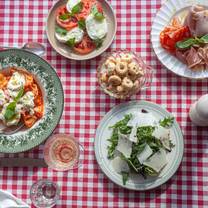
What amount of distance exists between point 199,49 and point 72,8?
0.42m

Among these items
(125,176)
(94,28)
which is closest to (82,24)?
(94,28)

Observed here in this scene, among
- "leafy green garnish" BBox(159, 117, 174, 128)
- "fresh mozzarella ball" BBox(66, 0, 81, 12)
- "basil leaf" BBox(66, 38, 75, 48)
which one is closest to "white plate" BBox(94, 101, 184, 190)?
"leafy green garnish" BBox(159, 117, 174, 128)

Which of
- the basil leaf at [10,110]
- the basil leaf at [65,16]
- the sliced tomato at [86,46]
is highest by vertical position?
the basil leaf at [65,16]

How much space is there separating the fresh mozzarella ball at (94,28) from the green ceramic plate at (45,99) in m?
0.17

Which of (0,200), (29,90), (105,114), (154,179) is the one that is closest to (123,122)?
(105,114)

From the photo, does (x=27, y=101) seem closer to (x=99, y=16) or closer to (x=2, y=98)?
(x=2, y=98)

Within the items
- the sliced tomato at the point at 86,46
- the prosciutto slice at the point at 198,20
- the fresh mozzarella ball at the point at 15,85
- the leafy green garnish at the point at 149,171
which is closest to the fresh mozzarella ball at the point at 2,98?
the fresh mozzarella ball at the point at 15,85

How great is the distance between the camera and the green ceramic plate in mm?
1534

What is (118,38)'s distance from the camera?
1592mm

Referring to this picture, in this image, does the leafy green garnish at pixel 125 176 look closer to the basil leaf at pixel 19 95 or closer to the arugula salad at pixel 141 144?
the arugula salad at pixel 141 144

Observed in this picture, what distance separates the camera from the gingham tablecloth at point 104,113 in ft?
5.12

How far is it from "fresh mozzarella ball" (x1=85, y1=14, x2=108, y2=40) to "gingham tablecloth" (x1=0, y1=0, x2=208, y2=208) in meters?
0.07

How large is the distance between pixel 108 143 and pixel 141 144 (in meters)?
0.12

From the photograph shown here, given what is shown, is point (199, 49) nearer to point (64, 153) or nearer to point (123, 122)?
point (123, 122)
